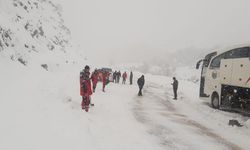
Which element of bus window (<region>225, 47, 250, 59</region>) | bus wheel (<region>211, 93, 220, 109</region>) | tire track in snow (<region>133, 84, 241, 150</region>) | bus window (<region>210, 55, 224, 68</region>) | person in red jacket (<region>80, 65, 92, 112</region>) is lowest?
tire track in snow (<region>133, 84, 241, 150</region>)

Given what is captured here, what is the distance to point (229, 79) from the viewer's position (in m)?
16.0

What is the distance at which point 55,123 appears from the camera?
9609mm

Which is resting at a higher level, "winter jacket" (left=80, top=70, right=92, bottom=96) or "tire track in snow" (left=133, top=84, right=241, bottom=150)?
"winter jacket" (left=80, top=70, right=92, bottom=96)

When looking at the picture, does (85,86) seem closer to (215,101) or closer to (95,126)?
(95,126)

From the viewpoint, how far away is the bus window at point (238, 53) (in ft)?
48.0

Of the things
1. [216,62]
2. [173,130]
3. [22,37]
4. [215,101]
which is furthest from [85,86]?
[22,37]

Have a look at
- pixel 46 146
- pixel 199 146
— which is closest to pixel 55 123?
pixel 46 146

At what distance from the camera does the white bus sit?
14.8m

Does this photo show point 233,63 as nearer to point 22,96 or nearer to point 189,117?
point 189,117

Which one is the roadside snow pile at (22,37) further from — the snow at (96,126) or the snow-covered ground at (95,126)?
the snow-covered ground at (95,126)

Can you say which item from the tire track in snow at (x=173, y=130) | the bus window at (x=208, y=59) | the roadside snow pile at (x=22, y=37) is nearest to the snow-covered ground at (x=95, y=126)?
the tire track in snow at (x=173, y=130)

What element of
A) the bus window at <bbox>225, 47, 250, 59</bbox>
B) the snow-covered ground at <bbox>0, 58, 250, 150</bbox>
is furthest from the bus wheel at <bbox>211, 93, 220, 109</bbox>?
the bus window at <bbox>225, 47, 250, 59</bbox>

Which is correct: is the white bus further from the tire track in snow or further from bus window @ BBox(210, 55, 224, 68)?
the tire track in snow

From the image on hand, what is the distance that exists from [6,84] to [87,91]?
3648 mm
